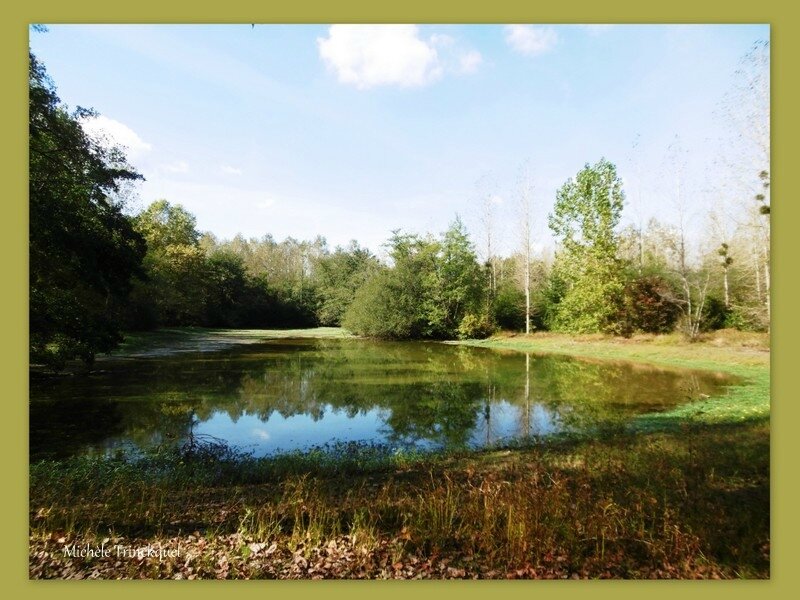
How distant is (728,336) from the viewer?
44.4 ft

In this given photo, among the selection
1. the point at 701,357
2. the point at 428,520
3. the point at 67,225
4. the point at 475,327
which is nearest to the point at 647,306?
the point at 701,357

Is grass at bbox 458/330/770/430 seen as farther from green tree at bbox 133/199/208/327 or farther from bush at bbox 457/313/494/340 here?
green tree at bbox 133/199/208/327

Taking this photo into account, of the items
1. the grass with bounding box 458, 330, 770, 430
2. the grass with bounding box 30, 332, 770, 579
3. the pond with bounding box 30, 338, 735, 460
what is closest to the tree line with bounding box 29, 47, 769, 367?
the grass with bounding box 458, 330, 770, 430

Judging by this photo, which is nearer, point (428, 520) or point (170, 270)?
point (428, 520)

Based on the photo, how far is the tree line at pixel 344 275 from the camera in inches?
308

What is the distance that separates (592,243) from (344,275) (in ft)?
109

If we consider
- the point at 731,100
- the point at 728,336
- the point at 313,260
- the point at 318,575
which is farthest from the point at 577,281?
the point at 313,260

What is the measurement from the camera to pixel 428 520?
4.57 meters

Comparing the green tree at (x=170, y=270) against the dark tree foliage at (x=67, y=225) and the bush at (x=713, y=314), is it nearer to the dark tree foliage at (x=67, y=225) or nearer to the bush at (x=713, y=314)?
the dark tree foliage at (x=67, y=225)

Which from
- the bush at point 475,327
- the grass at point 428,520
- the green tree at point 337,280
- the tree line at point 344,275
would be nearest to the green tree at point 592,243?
the tree line at point 344,275

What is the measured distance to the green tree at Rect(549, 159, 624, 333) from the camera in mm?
27406

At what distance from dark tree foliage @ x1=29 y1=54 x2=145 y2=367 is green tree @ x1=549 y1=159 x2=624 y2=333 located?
82.5 ft

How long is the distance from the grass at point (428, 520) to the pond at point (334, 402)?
8.93 ft

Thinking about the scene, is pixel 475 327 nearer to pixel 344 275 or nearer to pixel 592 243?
pixel 592 243
